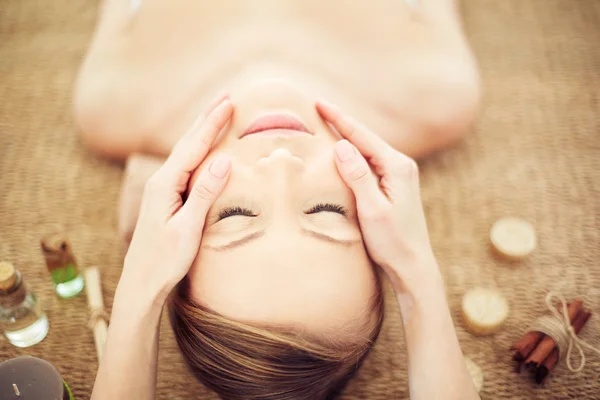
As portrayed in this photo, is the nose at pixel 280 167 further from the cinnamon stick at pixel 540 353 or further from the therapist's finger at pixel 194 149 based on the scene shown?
the cinnamon stick at pixel 540 353

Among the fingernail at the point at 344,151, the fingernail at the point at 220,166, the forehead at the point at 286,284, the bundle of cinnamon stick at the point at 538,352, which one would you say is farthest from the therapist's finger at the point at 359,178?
the bundle of cinnamon stick at the point at 538,352

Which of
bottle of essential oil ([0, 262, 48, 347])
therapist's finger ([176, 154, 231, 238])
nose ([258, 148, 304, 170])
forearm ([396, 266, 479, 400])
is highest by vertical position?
nose ([258, 148, 304, 170])

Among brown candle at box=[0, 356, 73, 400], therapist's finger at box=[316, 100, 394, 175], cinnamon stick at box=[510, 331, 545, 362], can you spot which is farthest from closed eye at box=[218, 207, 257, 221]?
cinnamon stick at box=[510, 331, 545, 362]

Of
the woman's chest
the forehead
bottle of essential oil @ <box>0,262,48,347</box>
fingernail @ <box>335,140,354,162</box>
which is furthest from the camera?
the woman's chest

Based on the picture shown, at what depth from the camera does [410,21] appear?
146 cm

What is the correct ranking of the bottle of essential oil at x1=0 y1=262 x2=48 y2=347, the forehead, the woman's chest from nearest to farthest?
the forehead, the bottle of essential oil at x1=0 y1=262 x2=48 y2=347, the woman's chest

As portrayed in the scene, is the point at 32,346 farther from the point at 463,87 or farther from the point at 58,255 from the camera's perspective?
the point at 463,87

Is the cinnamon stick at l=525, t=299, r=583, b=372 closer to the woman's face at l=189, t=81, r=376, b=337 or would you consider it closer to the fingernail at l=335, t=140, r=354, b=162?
the woman's face at l=189, t=81, r=376, b=337

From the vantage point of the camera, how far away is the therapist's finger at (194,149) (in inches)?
41.3

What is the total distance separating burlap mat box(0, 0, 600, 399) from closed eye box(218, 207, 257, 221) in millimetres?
418

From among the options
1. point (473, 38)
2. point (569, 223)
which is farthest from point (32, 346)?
point (473, 38)

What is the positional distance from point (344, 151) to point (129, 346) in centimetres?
53

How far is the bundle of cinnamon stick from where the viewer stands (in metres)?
1.16

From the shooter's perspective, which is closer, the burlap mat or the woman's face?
the woman's face
